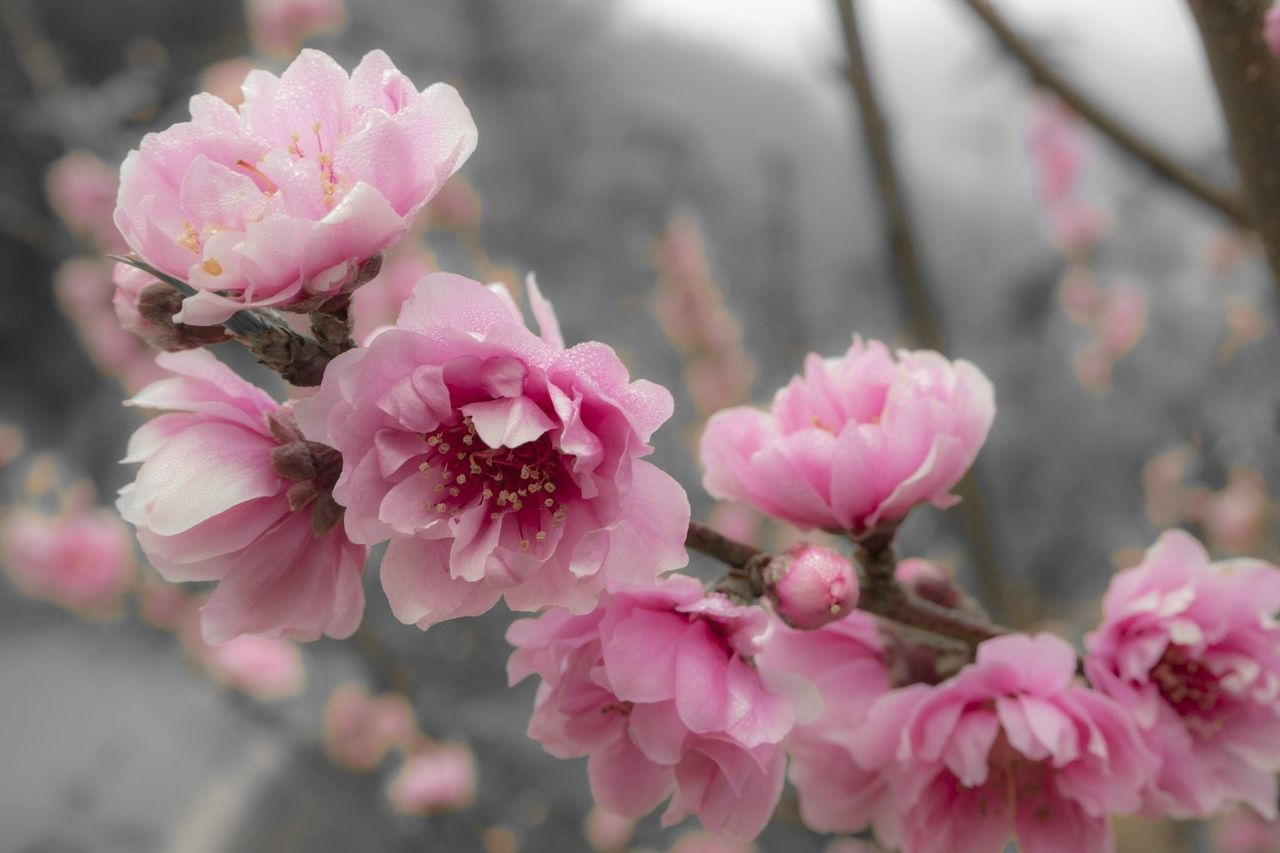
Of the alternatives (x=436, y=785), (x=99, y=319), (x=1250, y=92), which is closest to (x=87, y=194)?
(x=99, y=319)

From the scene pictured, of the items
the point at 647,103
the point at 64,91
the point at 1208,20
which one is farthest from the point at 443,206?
the point at 647,103

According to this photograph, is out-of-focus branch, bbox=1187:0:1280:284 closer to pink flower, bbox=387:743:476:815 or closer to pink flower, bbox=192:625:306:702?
pink flower, bbox=387:743:476:815

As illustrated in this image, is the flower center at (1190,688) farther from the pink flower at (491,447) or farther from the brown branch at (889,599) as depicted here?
the pink flower at (491,447)

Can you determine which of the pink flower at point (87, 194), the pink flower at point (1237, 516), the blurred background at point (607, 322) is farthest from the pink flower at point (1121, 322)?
the pink flower at point (87, 194)

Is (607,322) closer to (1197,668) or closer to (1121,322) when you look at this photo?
(1121,322)

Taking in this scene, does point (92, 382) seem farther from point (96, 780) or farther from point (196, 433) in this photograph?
point (196, 433)
